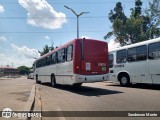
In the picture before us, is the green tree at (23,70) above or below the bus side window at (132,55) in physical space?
above

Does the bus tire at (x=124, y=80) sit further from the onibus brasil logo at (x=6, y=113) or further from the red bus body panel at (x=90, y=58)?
the onibus brasil logo at (x=6, y=113)

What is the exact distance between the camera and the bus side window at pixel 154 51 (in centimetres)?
1504

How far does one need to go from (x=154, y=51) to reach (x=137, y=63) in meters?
1.89

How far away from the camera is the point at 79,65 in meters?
15.2

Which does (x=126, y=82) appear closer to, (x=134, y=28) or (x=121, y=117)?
(x=121, y=117)

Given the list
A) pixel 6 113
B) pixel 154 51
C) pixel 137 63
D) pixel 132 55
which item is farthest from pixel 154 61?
pixel 6 113

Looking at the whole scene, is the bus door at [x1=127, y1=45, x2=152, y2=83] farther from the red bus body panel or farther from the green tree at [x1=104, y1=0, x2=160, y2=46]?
the green tree at [x1=104, y1=0, x2=160, y2=46]

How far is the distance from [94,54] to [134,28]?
28857 millimetres

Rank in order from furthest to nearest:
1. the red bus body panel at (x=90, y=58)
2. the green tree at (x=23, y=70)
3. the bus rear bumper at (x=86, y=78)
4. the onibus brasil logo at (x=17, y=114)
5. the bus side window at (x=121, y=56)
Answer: the green tree at (x=23, y=70) < the bus side window at (x=121, y=56) < the red bus body panel at (x=90, y=58) < the bus rear bumper at (x=86, y=78) < the onibus brasil logo at (x=17, y=114)

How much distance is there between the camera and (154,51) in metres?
15.4

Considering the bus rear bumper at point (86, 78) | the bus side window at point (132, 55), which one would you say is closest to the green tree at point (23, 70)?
the bus side window at point (132, 55)

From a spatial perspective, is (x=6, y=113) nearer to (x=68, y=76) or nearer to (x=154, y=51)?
(x=68, y=76)

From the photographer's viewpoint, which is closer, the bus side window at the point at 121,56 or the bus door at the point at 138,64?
the bus door at the point at 138,64

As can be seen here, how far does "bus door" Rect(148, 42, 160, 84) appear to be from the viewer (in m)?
15.0
